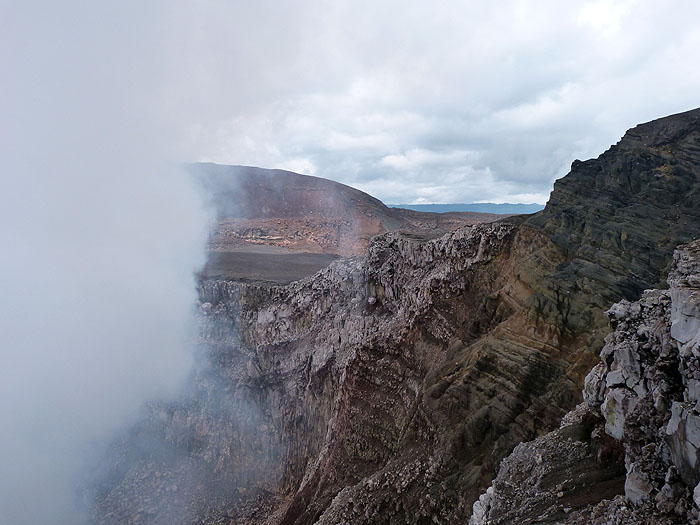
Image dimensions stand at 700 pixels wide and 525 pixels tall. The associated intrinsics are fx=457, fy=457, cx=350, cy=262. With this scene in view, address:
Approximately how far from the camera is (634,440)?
739cm

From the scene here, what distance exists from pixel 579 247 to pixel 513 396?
5.71 m

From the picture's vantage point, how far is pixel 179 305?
104 ft

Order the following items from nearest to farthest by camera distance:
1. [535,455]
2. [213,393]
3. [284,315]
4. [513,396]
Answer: [535,455] → [513,396] → [284,315] → [213,393]

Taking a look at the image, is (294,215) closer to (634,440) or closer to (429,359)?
(429,359)

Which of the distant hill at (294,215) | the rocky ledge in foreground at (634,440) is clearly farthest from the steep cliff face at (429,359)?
the distant hill at (294,215)

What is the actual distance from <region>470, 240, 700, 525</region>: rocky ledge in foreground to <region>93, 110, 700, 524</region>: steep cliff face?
241mm

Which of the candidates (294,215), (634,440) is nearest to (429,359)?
(634,440)

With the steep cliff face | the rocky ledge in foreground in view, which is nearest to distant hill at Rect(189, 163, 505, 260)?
the steep cliff face

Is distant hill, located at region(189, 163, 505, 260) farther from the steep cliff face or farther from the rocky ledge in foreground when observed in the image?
the rocky ledge in foreground

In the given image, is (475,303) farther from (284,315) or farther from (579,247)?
(284,315)

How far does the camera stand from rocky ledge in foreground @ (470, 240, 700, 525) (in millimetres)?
6180

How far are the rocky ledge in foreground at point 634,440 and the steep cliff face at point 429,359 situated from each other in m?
0.24

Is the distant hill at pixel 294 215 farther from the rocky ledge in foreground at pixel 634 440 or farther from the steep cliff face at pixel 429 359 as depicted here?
the rocky ledge in foreground at pixel 634 440

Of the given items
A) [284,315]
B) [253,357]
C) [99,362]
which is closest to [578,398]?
[284,315]
